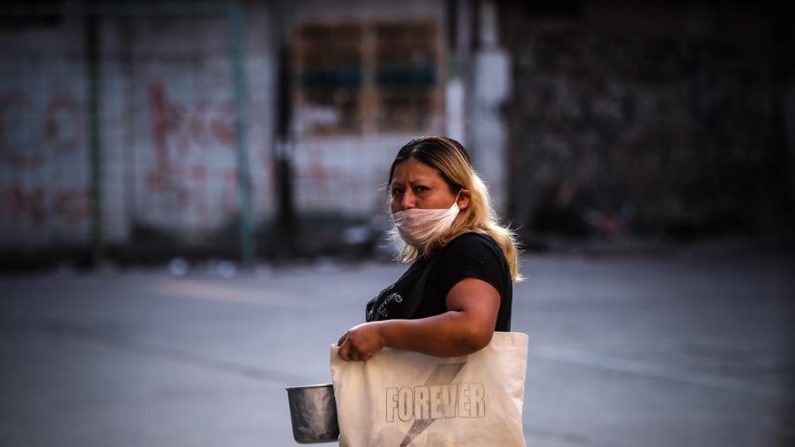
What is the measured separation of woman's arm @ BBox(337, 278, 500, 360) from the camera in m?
2.76

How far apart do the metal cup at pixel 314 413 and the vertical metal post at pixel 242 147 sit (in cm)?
1420

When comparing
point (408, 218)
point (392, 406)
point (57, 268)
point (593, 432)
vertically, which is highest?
point (408, 218)

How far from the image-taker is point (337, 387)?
2.89 metres

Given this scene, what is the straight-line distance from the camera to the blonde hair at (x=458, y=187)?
9.72 feet

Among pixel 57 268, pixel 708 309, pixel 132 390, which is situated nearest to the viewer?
pixel 132 390

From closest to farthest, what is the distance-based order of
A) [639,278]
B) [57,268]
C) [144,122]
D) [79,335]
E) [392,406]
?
[392,406], [79,335], [639,278], [57,268], [144,122]

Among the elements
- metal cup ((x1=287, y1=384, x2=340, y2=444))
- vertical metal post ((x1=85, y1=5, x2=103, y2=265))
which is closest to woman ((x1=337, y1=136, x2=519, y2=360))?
metal cup ((x1=287, y1=384, x2=340, y2=444))

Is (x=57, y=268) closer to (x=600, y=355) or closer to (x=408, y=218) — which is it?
(x=600, y=355)

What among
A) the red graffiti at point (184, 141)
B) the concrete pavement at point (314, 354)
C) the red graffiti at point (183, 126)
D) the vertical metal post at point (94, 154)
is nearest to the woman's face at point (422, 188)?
the concrete pavement at point (314, 354)

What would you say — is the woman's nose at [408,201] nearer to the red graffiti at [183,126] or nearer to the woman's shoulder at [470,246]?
the woman's shoulder at [470,246]

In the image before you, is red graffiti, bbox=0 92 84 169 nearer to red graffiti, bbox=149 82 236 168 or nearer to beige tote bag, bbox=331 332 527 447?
red graffiti, bbox=149 82 236 168

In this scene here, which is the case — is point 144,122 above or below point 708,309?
→ above

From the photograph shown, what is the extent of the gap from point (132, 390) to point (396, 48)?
462 inches

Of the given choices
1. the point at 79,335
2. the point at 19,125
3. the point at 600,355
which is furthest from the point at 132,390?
the point at 19,125
